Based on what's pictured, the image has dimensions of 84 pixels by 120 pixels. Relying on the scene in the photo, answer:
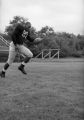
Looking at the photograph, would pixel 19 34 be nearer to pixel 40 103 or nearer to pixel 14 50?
pixel 14 50

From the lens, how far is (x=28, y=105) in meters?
4.23

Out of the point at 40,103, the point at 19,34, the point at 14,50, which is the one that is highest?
the point at 19,34

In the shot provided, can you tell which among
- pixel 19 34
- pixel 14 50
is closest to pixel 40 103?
pixel 19 34

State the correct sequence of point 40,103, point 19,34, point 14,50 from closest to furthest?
1. point 40,103
2. point 19,34
3. point 14,50

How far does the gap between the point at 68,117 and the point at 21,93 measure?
1.69m

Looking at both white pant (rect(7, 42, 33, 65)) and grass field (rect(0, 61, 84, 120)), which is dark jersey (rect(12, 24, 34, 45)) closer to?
white pant (rect(7, 42, 33, 65))

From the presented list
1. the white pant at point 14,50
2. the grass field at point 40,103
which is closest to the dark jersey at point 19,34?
the white pant at point 14,50

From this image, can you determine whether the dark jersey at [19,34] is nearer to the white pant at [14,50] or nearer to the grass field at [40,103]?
the white pant at [14,50]

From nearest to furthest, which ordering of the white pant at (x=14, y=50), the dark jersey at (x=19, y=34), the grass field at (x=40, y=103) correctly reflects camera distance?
1. the grass field at (x=40, y=103)
2. the dark jersey at (x=19, y=34)
3. the white pant at (x=14, y=50)

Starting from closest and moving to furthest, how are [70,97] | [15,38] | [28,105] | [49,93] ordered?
1. [28,105]
2. [70,97]
3. [49,93]
4. [15,38]

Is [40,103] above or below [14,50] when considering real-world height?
below

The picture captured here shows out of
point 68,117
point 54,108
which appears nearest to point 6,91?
point 54,108

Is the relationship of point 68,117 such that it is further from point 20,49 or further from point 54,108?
point 20,49

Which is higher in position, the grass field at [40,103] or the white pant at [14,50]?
the white pant at [14,50]
